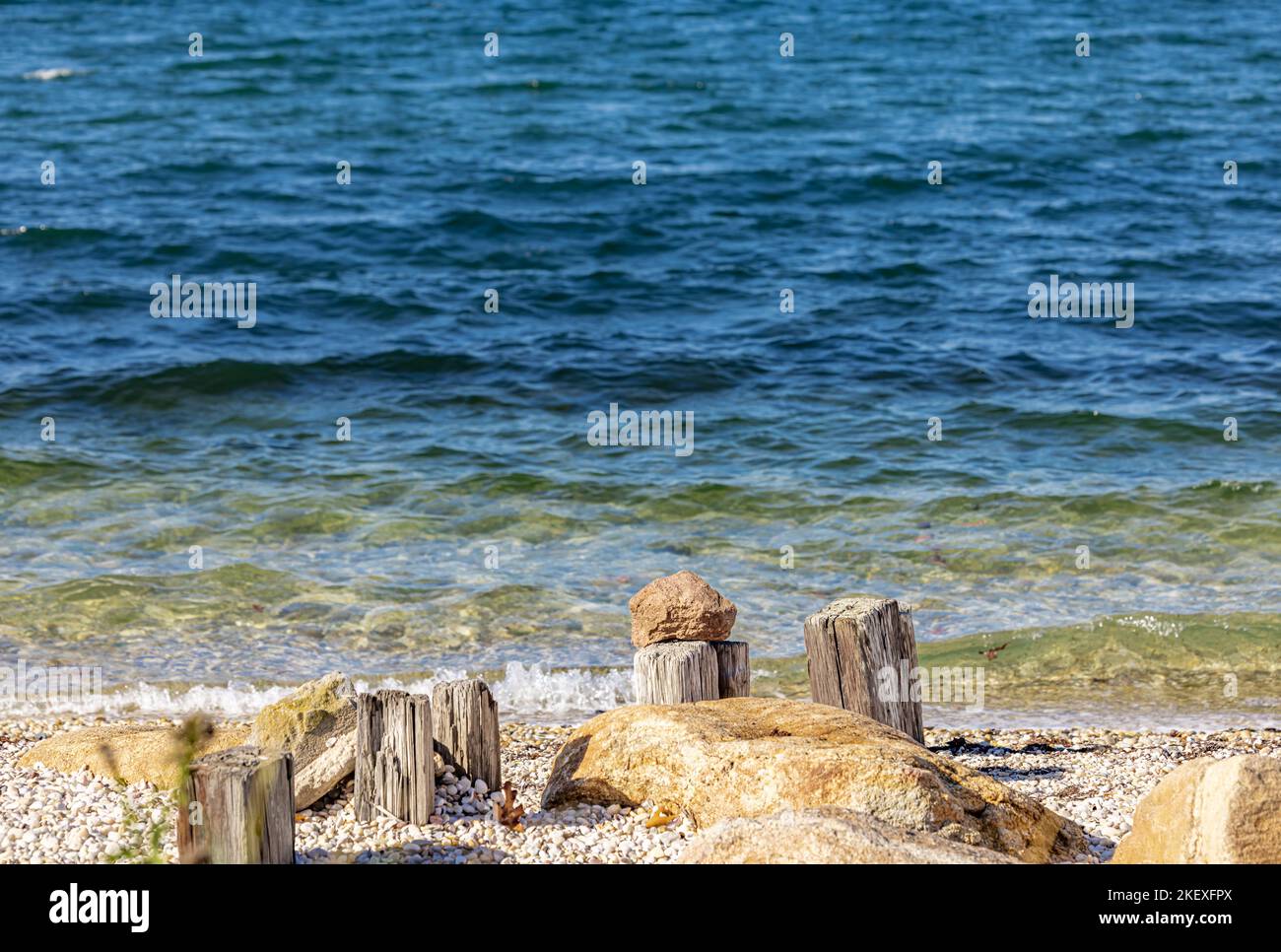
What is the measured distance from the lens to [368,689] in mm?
9211

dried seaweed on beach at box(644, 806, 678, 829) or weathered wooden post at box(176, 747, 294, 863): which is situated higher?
weathered wooden post at box(176, 747, 294, 863)

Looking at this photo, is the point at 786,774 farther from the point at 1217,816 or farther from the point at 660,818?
the point at 1217,816

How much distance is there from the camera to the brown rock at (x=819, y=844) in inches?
193

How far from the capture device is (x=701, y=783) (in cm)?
606

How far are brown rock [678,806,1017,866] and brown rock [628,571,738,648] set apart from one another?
6.78 ft

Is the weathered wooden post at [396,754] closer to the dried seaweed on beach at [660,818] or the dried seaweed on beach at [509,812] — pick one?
the dried seaweed on beach at [509,812]

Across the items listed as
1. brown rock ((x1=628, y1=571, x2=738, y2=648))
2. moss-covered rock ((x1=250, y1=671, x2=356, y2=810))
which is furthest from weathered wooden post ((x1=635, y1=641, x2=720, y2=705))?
moss-covered rock ((x1=250, y1=671, x2=356, y2=810))

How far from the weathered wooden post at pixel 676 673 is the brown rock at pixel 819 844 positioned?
5.63 ft

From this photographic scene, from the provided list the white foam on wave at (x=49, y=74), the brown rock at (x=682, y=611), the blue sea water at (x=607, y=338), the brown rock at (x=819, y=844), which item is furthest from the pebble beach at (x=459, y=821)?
the white foam on wave at (x=49, y=74)

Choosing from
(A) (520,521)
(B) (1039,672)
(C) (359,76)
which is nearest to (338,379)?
(A) (520,521)

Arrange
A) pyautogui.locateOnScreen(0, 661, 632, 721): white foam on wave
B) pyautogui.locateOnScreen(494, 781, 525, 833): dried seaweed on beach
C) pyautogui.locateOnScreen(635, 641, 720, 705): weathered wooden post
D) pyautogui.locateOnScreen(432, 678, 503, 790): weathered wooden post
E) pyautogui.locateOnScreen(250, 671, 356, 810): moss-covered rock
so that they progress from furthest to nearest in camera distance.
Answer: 1. pyautogui.locateOnScreen(0, 661, 632, 721): white foam on wave
2. pyautogui.locateOnScreen(635, 641, 720, 705): weathered wooden post
3. pyautogui.locateOnScreen(432, 678, 503, 790): weathered wooden post
4. pyautogui.locateOnScreen(250, 671, 356, 810): moss-covered rock
5. pyautogui.locateOnScreen(494, 781, 525, 833): dried seaweed on beach

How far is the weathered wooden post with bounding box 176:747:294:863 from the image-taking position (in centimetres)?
503

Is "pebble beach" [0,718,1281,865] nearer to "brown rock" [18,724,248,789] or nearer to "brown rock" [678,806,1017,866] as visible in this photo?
"brown rock" [18,724,248,789]
